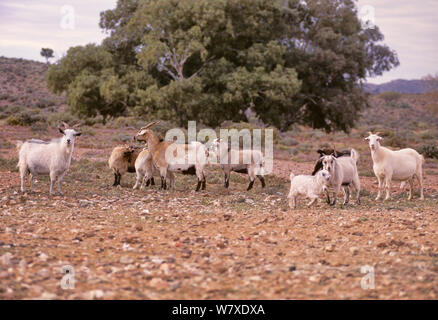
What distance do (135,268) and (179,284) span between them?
0.80 metres

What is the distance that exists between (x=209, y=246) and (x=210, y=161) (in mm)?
7846

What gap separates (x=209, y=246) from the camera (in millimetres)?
7062

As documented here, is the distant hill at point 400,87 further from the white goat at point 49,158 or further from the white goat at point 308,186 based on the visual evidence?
the white goat at point 49,158

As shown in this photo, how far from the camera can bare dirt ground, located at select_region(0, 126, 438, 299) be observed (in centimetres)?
514

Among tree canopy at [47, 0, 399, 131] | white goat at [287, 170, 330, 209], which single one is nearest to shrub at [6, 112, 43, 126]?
tree canopy at [47, 0, 399, 131]

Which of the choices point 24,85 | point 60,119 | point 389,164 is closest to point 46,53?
point 24,85

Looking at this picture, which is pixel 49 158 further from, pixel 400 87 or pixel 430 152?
pixel 400 87

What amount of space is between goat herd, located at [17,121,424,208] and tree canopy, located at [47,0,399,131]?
1182cm

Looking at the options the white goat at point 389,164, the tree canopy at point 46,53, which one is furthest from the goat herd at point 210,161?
the tree canopy at point 46,53

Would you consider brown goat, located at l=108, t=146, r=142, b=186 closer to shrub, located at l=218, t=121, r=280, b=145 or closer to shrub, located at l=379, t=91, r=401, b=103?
shrub, located at l=218, t=121, r=280, b=145

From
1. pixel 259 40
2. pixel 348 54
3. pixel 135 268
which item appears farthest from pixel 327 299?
pixel 348 54

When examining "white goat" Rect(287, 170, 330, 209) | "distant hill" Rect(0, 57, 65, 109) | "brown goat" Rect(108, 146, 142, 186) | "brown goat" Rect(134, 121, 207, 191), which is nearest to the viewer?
"white goat" Rect(287, 170, 330, 209)

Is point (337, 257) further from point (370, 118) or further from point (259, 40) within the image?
point (370, 118)

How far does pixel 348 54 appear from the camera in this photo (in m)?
31.1
